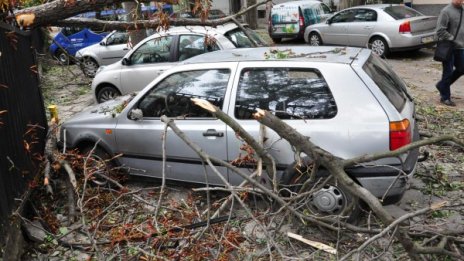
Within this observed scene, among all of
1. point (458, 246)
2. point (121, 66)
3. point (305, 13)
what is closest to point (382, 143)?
point (458, 246)

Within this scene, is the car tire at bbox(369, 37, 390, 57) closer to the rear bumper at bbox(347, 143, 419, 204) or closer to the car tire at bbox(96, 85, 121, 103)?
the car tire at bbox(96, 85, 121, 103)

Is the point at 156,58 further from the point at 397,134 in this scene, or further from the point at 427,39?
the point at 427,39

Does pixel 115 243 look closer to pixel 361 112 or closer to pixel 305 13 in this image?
pixel 361 112

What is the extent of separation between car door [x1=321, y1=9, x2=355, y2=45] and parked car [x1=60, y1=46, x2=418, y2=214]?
9.51m

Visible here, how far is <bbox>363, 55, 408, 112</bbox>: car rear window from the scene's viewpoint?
4.06 m

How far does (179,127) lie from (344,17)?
10.7m

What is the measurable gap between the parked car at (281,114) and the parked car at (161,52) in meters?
2.81

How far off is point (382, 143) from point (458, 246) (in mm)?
973

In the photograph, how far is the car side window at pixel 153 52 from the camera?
812cm

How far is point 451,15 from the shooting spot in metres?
7.73

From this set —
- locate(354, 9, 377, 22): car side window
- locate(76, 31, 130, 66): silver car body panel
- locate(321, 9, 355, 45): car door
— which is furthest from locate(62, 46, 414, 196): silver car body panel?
locate(321, 9, 355, 45): car door

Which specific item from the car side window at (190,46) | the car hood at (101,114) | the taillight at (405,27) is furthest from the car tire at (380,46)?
the car hood at (101,114)

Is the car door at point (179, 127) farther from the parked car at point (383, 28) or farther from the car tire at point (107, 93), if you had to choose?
the parked car at point (383, 28)

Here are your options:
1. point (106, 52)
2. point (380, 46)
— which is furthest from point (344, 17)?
point (106, 52)
